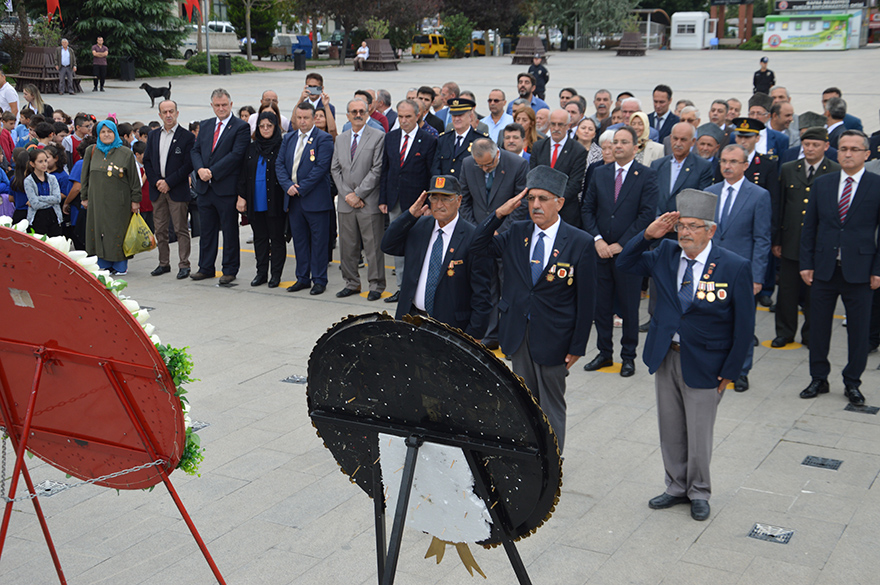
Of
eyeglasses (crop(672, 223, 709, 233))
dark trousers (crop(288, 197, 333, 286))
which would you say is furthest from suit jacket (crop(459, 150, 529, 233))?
eyeglasses (crop(672, 223, 709, 233))

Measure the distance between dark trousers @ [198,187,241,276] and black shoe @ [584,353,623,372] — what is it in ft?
17.1

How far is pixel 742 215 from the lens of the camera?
301 inches

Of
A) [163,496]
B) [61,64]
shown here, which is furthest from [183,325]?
[61,64]

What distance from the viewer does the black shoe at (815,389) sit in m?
7.52

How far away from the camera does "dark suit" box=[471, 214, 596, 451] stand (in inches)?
228

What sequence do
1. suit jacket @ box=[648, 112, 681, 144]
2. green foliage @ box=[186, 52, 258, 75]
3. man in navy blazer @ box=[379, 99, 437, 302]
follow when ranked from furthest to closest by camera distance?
green foliage @ box=[186, 52, 258, 75] → suit jacket @ box=[648, 112, 681, 144] → man in navy blazer @ box=[379, 99, 437, 302]

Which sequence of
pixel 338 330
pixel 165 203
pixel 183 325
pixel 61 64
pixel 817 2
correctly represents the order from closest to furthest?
pixel 338 330 → pixel 183 325 → pixel 165 203 → pixel 61 64 → pixel 817 2

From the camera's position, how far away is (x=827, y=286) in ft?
24.6

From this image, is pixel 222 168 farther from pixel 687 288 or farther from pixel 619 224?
pixel 687 288

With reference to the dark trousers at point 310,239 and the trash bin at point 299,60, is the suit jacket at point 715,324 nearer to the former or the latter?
the dark trousers at point 310,239

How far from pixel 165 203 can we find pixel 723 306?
8487 millimetres

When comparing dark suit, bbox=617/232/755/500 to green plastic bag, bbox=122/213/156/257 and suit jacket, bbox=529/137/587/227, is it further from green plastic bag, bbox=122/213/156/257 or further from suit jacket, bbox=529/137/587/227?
green plastic bag, bbox=122/213/156/257

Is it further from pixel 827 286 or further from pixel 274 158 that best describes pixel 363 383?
pixel 274 158

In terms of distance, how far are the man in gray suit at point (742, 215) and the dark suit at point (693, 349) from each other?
2.30 metres
